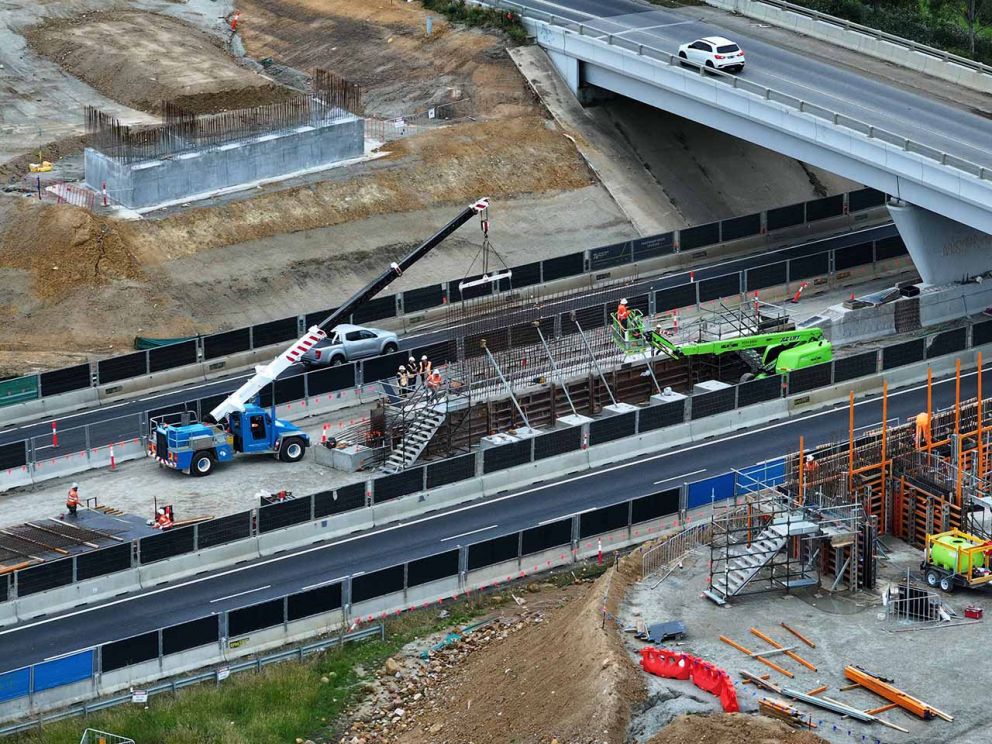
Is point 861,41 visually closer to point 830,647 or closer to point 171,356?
point 171,356

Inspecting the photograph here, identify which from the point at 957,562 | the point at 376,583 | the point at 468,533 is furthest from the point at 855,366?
the point at 376,583

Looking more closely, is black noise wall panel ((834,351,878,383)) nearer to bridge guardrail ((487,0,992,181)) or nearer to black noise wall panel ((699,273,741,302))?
bridge guardrail ((487,0,992,181))

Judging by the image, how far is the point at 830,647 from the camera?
42625 millimetres

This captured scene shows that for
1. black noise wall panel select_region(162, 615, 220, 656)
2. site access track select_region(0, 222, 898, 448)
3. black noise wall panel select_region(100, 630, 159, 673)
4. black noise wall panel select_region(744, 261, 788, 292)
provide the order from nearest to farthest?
1. black noise wall panel select_region(100, 630, 159, 673)
2. black noise wall panel select_region(162, 615, 220, 656)
3. site access track select_region(0, 222, 898, 448)
4. black noise wall panel select_region(744, 261, 788, 292)

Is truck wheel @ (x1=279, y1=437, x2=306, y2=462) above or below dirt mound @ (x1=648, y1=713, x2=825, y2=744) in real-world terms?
below

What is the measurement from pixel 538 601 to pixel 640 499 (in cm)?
493

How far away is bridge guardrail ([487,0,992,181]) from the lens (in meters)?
67.7

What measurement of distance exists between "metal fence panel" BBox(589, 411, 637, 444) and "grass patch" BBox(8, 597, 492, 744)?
14.2 meters

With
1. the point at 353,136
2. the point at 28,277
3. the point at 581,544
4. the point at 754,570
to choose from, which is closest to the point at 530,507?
the point at 581,544

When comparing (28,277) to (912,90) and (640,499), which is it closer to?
(640,499)

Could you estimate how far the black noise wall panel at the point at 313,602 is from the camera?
47.4 m

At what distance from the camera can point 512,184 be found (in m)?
84.5

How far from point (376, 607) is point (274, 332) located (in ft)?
76.1

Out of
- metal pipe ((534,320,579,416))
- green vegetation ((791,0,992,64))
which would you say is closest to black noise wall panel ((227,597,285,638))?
metal pipe ((534,320,579,416))
